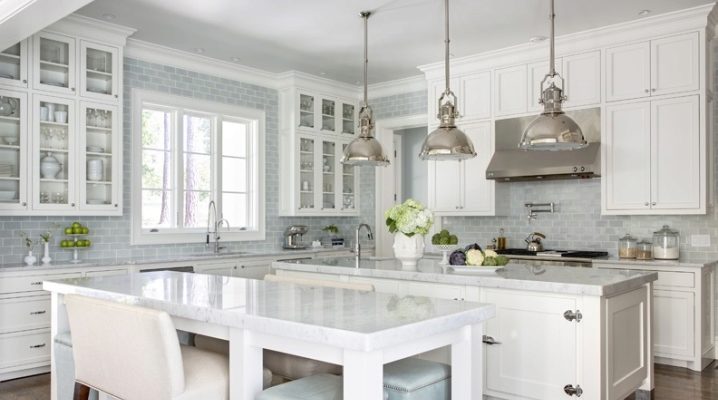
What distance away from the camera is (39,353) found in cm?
469

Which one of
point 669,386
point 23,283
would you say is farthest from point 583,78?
point 23,283

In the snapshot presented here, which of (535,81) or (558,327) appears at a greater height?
(535,81)

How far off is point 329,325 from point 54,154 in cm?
400

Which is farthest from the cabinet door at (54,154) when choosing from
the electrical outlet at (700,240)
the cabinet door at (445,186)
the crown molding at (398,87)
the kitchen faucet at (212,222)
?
the electrical outlet at (700,240)

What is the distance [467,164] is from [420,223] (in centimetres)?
251

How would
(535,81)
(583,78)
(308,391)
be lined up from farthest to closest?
(535,81)
(583,78)
(308,391)

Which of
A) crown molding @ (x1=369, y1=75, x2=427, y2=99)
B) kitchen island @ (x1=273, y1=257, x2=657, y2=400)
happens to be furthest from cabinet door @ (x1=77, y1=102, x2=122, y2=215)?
crown molding @ (x1=369, y1=75, x2=427, y2=99)

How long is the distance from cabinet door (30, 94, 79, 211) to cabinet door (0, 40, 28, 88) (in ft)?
0.56

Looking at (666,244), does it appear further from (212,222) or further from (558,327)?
(212,222)

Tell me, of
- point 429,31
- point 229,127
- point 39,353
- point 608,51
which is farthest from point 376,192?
point 39,353

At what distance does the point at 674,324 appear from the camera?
496 centimetres

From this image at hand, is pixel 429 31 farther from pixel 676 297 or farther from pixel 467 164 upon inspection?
pixel 676 297

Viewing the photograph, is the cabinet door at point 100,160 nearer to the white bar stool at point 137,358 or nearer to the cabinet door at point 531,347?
the white bar stool at point 137,358

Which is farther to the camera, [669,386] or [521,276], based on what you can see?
[669,386]
